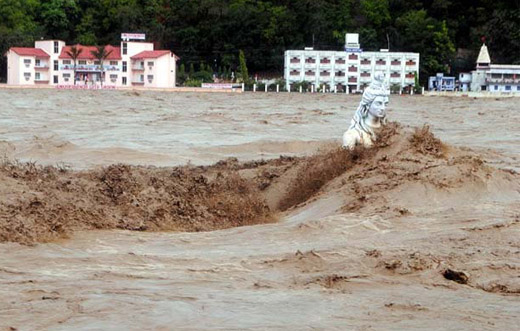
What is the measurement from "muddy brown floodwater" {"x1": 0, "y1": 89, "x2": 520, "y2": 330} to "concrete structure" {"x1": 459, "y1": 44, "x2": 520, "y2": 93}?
70.3 m

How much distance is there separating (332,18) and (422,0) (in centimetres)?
1008

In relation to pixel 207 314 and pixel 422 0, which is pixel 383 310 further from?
pixel 422 0

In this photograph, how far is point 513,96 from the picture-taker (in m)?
82.5

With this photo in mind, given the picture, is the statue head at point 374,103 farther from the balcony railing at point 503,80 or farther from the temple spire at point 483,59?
the temple spire at point 483,59

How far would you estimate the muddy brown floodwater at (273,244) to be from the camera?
299 inches

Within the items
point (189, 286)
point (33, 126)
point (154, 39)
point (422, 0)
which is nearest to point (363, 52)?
point (422, 0)

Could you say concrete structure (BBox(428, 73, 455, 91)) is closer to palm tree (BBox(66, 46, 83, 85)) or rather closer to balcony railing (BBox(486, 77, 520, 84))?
balcony railing (BBox(486, 77, 520, 84))

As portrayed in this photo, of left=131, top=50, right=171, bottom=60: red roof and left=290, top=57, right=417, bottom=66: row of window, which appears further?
left=290, top=57, right=417, bottom=66: row of window

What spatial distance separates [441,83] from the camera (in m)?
91.6

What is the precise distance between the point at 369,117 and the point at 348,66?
78793mm

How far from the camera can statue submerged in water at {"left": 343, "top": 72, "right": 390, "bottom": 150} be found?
52.5 feet

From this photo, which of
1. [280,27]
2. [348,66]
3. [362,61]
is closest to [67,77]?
[280,27]

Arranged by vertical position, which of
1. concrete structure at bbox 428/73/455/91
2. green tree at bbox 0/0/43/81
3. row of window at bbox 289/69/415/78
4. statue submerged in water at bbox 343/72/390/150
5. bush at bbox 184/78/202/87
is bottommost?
bush at bbox 184/78/202/87

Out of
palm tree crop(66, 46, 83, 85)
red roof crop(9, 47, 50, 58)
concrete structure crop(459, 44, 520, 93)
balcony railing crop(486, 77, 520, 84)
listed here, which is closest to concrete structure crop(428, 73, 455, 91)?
concrete structure crop(459, 44, 520, 93)
